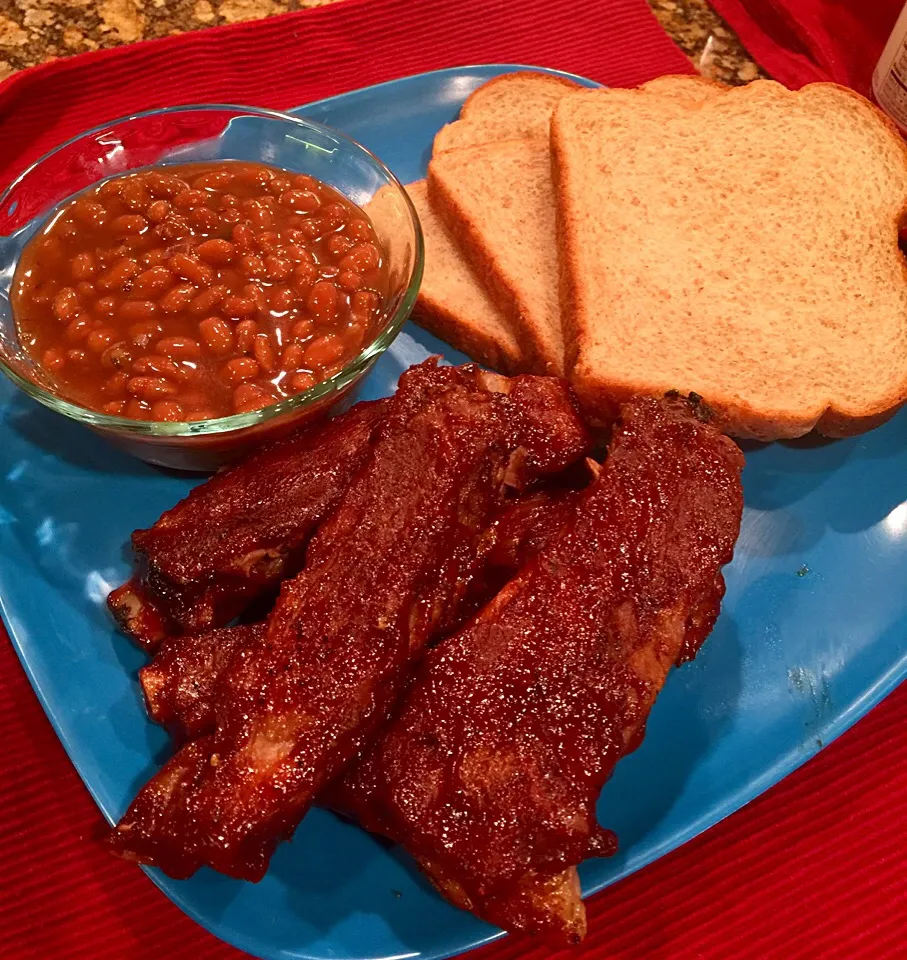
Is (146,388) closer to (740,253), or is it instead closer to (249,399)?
(249,399)

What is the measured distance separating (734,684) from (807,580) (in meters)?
0.43

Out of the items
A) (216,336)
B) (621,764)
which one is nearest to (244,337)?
(216,336)

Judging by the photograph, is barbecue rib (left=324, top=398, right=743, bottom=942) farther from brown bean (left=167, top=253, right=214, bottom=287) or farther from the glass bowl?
brown bean (left=167, top=253, right=214, bottom=287)

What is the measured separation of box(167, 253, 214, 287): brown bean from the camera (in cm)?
244

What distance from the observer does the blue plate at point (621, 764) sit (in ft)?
6.55

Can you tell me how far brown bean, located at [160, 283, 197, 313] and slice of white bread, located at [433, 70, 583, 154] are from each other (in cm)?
140

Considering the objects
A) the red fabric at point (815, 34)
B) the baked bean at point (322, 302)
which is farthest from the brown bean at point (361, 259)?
the red fabric at point (815, 34)

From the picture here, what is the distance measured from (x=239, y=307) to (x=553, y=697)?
4.67ft

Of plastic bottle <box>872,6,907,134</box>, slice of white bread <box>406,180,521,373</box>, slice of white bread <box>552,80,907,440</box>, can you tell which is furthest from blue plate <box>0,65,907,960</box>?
plastic bottle <box>872,6,907,134</box>

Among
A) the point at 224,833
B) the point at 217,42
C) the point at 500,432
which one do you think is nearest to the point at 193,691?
the point at 224,833

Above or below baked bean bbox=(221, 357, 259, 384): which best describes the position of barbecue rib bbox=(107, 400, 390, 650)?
below

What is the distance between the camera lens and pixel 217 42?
146 inches

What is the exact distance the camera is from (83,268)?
247 centimetres

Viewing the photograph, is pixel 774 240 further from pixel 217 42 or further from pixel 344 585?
pixel 217 42
